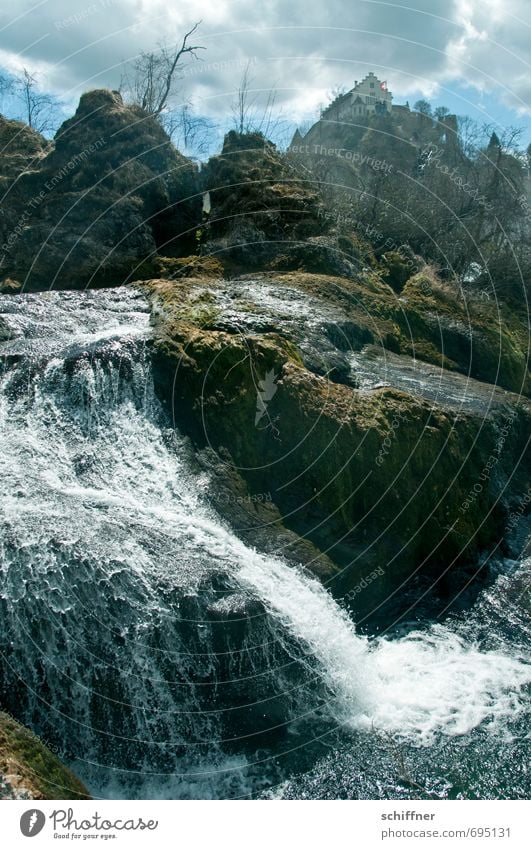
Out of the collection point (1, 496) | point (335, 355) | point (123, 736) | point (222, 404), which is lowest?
point (123, 736)

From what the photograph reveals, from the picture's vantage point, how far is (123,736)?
859cm

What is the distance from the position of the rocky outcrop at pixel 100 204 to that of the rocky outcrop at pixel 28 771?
15798mm

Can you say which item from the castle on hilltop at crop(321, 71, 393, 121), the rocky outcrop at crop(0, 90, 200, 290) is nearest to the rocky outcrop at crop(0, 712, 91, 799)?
the rocky outcrop at crop(0, 90, 200, 290)

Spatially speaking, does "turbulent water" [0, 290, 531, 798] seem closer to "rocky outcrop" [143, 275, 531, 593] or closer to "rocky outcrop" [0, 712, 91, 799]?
"rocky outcrop" [143, 275, 531, 593]

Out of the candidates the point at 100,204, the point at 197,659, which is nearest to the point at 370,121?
the point at 100,204

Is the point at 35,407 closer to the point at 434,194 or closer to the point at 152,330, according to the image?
the point at 152,330

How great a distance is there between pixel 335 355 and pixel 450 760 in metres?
8.59

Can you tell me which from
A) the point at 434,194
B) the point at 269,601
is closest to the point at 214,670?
the point at 269,601

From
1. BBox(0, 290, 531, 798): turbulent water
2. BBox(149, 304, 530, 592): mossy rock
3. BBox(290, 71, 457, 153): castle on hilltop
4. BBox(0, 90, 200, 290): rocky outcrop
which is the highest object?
BBox(290, 71, 457, 153): castle on hilltop

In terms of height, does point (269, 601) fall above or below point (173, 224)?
below

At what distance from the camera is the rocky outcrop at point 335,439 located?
12.3m

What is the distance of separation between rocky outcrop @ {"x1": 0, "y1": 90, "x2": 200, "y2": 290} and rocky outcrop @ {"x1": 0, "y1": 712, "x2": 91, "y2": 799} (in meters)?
15.8

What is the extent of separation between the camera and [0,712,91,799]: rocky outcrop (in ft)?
19.3

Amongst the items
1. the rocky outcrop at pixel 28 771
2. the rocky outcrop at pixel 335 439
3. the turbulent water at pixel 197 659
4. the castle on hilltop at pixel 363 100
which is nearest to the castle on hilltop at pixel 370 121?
the castle on hilltop at pixel 363 100
